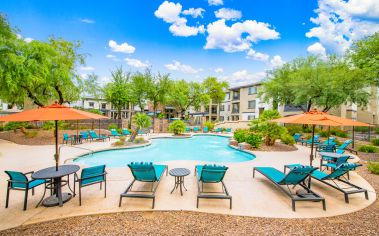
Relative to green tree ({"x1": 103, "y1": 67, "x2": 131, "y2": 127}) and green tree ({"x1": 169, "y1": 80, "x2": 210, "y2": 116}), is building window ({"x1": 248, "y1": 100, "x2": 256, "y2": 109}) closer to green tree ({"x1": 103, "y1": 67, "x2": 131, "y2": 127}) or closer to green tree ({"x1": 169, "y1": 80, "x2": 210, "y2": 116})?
green tree ({"x1": 169, "y1": 80, "x2": 210, "y2": 116})

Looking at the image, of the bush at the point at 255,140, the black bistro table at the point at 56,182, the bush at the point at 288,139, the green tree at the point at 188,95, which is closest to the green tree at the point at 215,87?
the green tree at the point at 188,95

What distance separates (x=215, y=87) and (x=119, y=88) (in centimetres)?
2240

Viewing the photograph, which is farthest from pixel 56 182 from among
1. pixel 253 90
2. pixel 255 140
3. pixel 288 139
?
pixel 253 90

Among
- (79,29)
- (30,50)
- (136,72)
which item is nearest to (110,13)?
(79,29)

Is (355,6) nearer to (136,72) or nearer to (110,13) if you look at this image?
(110,13)

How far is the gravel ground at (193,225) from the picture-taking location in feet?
12.2

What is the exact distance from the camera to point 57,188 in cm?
478

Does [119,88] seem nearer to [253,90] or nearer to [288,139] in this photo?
[288,139]

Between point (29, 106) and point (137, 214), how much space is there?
3243cm

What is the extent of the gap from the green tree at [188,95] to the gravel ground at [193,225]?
1336 inches

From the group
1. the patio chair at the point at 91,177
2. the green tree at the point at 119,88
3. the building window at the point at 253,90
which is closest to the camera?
the patio chair at the point at 91,177

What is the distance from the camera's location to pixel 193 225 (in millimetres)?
3957

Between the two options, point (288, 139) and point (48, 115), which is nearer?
point (48, 115)

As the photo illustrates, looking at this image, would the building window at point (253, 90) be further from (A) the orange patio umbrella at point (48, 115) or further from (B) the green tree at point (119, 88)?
(A) the orange patio umbrella at point (48, 115)
